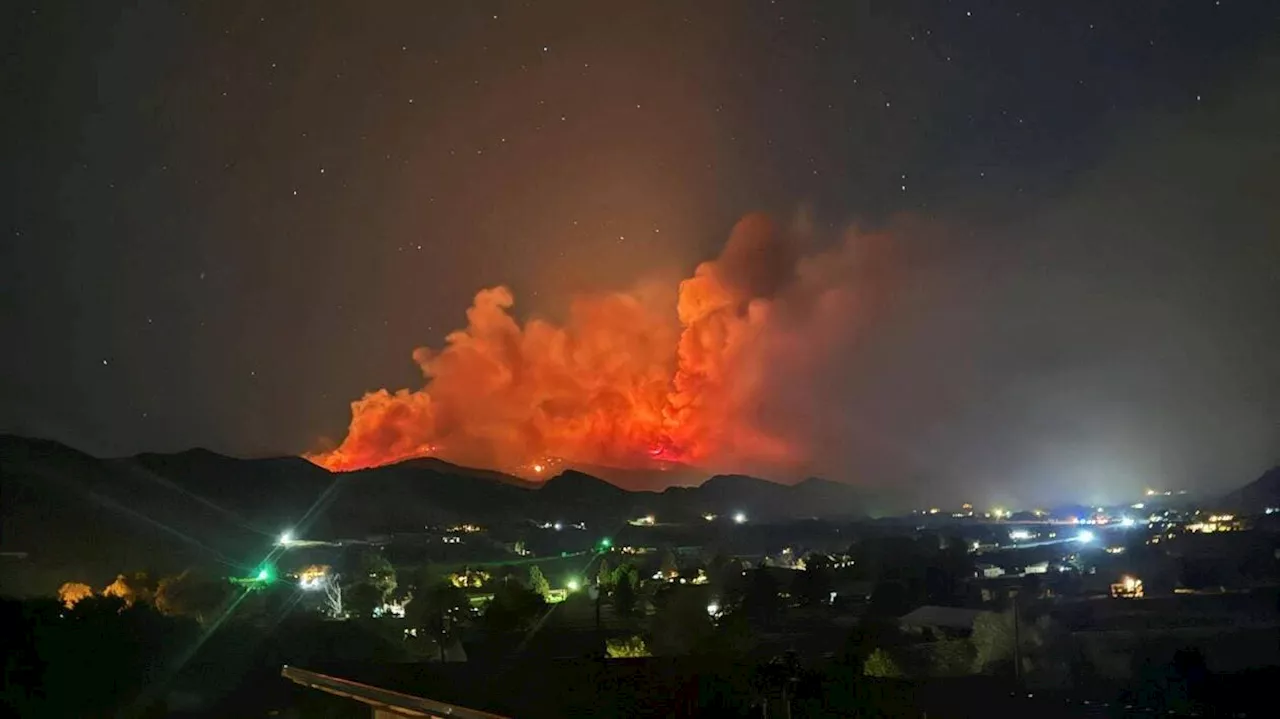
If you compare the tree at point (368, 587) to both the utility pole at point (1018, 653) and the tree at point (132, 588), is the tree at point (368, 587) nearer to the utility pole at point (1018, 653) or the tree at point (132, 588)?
the tree at point (132, 588)

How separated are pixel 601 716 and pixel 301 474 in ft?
318

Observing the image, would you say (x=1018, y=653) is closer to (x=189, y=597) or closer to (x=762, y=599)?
(x=762, y=599)

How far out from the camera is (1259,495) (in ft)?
173

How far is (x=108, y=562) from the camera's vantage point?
142ft

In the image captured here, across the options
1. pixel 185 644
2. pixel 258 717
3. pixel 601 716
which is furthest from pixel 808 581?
pixel 601 716

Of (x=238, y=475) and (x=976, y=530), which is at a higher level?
(x=238, y=475)

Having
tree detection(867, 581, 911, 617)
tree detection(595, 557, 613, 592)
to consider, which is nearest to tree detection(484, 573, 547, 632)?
tree detection(595, 557, 613, 592)

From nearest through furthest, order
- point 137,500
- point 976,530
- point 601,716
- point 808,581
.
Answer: point 601,716
point 808,581
point 137,500
point 976,530

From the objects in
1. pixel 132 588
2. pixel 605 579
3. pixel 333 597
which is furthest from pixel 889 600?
pixel 132 588

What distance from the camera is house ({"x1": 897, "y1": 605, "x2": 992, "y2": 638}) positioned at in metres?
23.5

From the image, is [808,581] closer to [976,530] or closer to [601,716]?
[601,716]

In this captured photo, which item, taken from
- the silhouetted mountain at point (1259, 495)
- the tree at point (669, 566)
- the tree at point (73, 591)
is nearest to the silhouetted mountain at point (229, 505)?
the tree at point (73, 591)

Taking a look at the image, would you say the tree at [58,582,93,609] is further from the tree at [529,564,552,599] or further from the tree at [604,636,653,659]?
the tree at [604,636,653,659]

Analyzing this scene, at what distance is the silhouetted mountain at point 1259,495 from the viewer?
4962 centimetres
